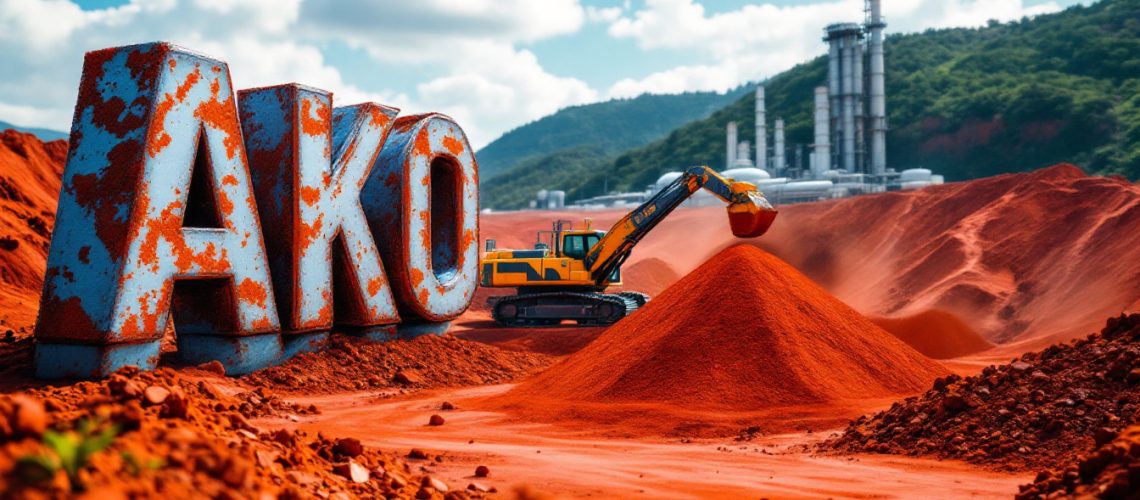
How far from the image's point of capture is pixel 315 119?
17953 mm

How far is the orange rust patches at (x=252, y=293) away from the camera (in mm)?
16594

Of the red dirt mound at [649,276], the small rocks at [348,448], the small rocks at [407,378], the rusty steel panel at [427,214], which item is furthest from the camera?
the red dirt mound at [649,276]

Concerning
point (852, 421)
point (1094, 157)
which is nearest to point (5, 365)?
point (852, 421)

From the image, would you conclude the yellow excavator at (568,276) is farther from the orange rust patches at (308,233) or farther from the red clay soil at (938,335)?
the orange rust patches at (308,233)

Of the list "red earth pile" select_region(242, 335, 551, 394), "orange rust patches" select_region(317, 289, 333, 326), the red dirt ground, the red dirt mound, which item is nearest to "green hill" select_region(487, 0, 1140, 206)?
the red dirt ground

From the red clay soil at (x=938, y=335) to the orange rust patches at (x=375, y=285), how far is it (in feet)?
53.8

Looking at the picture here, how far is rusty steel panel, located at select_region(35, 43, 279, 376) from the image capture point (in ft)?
47.7

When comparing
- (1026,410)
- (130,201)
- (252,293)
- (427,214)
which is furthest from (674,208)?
(130,201)

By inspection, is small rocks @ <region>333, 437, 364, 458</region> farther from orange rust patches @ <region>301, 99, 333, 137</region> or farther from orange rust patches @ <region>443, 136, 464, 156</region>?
orange rust patches @ <region>443, 136, 464, 156</region>

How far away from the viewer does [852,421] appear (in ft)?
47.5

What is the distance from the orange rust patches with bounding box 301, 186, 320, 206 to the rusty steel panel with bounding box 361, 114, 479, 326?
2334 millimetres

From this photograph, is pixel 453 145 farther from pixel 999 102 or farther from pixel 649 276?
pixel 999 102

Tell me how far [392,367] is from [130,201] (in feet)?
21.5

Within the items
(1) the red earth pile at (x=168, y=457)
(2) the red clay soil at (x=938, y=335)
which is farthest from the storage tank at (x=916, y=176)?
(1) the red earth pile at (x=168, y=457)
